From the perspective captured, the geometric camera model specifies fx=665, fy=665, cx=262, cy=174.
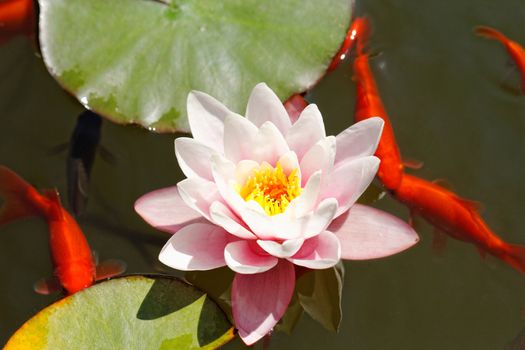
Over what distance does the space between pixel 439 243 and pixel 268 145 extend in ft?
3.03

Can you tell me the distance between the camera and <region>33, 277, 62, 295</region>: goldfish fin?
242 cm

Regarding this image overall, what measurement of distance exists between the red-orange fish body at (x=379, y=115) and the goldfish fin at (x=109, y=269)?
1.05 metres

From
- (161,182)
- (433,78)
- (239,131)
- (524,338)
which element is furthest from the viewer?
(433,78)

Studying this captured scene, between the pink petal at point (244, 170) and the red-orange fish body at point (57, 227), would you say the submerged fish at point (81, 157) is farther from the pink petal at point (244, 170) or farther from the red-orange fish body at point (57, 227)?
the pink petal at point (244, 170)

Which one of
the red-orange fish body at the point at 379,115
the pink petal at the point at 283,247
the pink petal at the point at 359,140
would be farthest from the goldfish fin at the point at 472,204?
the pink petal at the point at 283,247

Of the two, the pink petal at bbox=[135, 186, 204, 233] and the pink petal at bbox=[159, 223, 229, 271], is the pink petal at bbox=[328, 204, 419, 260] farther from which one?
the pink petal at bbox=[135, 186, 204, 233]

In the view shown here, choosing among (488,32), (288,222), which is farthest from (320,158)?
(488,32)

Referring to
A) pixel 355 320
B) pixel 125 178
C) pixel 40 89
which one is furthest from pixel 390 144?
pixel 40 89

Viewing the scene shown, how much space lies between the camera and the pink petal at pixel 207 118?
208cm

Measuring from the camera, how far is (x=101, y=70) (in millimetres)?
2430

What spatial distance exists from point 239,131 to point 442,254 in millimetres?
1033

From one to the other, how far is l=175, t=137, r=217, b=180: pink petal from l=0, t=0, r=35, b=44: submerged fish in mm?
1275

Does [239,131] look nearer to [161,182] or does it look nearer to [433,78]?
[161,182]

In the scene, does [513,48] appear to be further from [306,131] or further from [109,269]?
[109,269]
